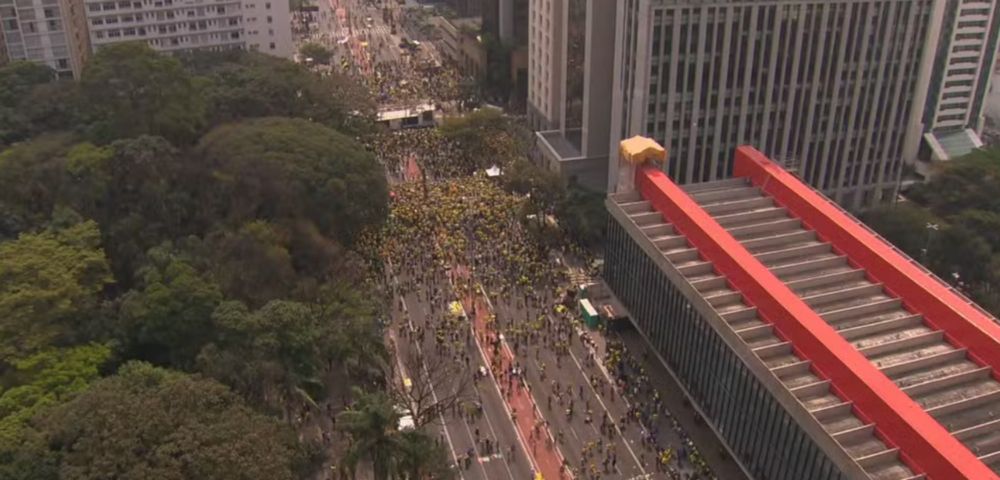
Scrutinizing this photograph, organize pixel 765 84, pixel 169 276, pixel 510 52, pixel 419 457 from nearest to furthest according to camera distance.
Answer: pixel 419 457 < pixel 169 276 < pixel 765 84 < pixel 510 52

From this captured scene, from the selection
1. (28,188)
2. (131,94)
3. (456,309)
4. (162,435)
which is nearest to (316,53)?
(131,94)

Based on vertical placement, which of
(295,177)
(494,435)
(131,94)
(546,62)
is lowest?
(494,435)

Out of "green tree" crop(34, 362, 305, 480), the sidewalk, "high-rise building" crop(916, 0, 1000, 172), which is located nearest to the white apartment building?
the sidewalk

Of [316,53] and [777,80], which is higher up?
[777,80]

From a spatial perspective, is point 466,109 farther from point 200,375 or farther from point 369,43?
point 200,375

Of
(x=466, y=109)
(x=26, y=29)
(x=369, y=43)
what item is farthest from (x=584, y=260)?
(x=369, y=43)

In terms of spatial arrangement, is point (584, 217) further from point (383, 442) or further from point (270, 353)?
point (383, 442)
